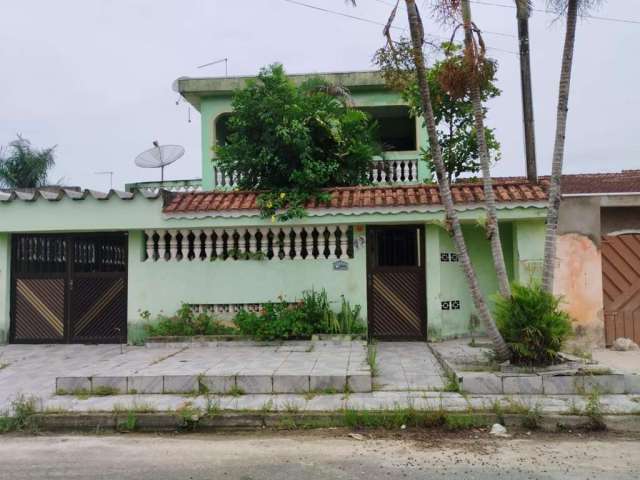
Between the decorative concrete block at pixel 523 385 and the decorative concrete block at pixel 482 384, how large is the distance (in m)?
0.08

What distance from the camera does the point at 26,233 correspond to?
10664 millimetres

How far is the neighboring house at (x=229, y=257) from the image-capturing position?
969 centimetres

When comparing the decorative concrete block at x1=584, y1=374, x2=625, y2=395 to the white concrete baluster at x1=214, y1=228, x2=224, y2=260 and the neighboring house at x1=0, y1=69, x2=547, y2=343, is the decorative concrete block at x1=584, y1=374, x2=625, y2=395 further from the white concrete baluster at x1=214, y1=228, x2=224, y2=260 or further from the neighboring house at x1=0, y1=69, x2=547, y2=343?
the white concrete baluster at x1=214, y1=228, x2=224, y2=260

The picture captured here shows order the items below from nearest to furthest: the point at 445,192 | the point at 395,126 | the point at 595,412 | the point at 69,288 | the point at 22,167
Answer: the point at 595,412 → the point at 445,192 → the point at 69,288 → the point at 395,126 → the point at 22,167

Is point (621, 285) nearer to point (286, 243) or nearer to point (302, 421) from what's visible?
point (286, 243)

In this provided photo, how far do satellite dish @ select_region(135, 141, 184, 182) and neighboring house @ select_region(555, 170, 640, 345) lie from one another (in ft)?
28.3

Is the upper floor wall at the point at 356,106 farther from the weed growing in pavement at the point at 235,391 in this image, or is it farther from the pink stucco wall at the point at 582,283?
the weed growing in pavement at the point at 235,391

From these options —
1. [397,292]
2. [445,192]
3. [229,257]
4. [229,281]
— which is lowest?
[397,292]

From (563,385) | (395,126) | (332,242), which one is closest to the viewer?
(563,385)

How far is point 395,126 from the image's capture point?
16594 mm

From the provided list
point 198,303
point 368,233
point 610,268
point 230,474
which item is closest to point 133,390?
point 230,474

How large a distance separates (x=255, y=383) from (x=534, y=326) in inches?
133

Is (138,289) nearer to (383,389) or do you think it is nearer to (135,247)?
(135,247)

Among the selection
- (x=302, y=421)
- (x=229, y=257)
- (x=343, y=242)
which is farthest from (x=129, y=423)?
(x=343, y=242)
